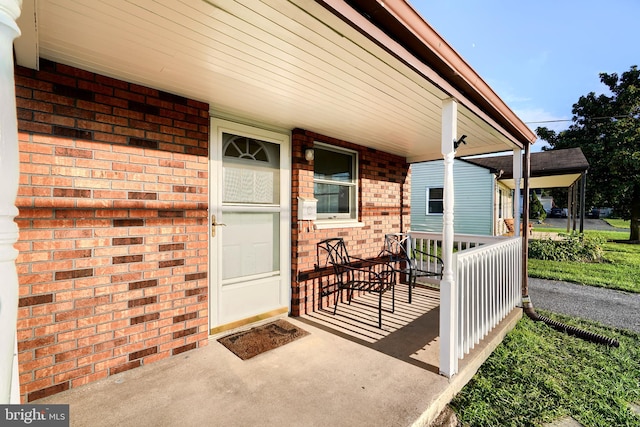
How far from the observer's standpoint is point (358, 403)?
2.09 metres

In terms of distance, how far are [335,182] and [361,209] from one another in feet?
2.12

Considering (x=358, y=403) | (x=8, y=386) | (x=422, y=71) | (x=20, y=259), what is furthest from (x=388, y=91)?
(x=20, y=259)

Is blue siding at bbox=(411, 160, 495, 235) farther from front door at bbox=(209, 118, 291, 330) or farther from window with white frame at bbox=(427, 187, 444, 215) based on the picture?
front door at bbox=(209, 118, 291, 330)

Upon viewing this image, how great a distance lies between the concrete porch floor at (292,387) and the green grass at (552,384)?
16cm

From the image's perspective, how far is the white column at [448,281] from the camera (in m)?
2.44

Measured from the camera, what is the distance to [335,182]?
442 cm

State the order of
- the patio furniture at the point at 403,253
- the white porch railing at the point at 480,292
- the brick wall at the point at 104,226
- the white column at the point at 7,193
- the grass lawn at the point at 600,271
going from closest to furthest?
the white column at the point at 7,193 → the brick wall at the point at 104,226 → the white porch railing at the point at 480,292 → the patio furniture at the point at 403,253 → the grass lawn at the point at 600,271

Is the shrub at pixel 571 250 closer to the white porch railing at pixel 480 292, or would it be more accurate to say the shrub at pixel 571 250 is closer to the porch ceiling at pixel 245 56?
the white porch railing at pixel 480 292

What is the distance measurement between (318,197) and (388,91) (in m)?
1.91

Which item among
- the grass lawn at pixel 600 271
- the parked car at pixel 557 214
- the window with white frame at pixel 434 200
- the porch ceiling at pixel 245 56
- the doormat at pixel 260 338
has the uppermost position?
the porch ceiling at pixel 245 56

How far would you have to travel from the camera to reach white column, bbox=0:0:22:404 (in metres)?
0.78

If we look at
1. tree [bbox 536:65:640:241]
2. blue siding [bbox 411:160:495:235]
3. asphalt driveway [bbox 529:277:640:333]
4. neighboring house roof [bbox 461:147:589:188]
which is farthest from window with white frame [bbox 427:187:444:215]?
tree [bbox 536:65:640:241]

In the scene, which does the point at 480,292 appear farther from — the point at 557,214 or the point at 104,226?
the point at 557,214

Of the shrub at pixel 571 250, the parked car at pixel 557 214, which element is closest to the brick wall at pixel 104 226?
the shrub at pixel 571 250
